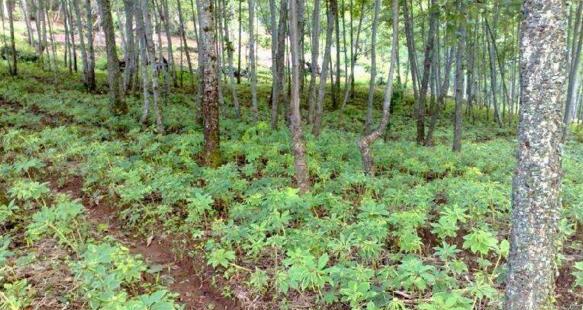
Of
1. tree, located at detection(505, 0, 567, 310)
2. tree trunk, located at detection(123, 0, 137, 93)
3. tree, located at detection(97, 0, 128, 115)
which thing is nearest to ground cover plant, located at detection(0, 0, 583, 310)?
tree, located at detection(505, 0, 567, 310)

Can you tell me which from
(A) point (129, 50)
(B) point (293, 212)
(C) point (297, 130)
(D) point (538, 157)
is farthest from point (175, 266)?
(A) point (129, 50)

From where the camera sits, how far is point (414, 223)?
4.59 m

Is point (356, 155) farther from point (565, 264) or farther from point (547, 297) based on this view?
point (547, 297)

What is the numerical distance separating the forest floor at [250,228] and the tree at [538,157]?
618 mm

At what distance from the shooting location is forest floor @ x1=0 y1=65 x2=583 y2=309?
3.83 m

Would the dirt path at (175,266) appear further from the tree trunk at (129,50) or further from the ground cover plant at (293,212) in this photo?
the tree trunk at (129,50)

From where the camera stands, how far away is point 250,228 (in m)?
5.16

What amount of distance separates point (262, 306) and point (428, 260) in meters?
1.92

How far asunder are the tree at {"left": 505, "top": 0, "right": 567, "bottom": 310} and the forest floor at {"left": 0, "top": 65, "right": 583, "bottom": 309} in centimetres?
62

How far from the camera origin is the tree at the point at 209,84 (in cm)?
724

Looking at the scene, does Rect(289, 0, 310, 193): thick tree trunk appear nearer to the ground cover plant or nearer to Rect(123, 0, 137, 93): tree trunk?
the ground cover plant

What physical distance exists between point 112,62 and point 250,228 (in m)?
8.64

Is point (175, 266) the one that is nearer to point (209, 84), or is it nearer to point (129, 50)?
point (209, 84)

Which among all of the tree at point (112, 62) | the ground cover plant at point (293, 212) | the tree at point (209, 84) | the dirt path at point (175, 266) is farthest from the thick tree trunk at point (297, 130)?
the tree at point (112, 62)
